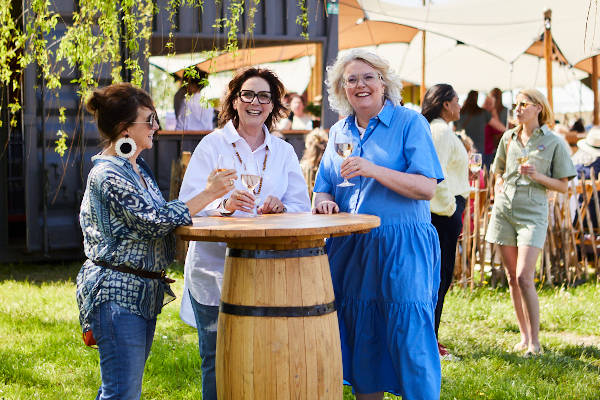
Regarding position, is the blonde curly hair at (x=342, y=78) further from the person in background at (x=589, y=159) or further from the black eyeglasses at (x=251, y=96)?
the person in background at (x=589, y=159)

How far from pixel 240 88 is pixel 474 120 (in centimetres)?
781

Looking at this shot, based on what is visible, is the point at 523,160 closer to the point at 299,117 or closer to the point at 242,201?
the point at 242,201

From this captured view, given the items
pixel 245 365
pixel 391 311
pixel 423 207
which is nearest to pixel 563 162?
pixel 423 207

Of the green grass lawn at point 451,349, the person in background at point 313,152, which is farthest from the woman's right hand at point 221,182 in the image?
the person in background at point 313,152

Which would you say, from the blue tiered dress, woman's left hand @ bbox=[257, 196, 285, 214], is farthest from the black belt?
the blue tiered dress

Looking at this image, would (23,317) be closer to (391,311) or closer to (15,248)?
(15,248)

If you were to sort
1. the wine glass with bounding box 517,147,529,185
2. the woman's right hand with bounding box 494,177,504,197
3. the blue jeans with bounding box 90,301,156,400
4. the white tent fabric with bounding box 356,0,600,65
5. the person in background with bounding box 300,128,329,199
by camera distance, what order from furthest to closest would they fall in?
1. the white tent fabric with bounding box 356,0,600,65
2. the person in background with bounding box 300,128,329,199
3. the woman's right hand with bounding box 494,177,504,197
4. the wine glass with bounding box 517,147,529,185
5. the blue jeans with bounding box 90,301,156,400

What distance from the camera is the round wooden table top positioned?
2.54 meters

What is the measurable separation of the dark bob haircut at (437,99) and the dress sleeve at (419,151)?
66.0 inches

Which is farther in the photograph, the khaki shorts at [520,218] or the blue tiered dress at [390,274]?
the khaki shorts at [520,218]

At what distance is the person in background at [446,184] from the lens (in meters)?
4.65

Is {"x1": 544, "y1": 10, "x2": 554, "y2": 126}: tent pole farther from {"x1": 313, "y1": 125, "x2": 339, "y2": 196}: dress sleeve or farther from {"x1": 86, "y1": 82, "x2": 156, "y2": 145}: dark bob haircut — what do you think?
{"x1": 86, "y1": 82, "x2": 156, "y2": 145}: dark bob haircut

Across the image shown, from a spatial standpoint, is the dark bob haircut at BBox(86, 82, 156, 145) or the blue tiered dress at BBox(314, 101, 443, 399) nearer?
the dark bob haircut at BBox(86, 82, 156, 145)

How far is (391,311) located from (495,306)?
340cm
